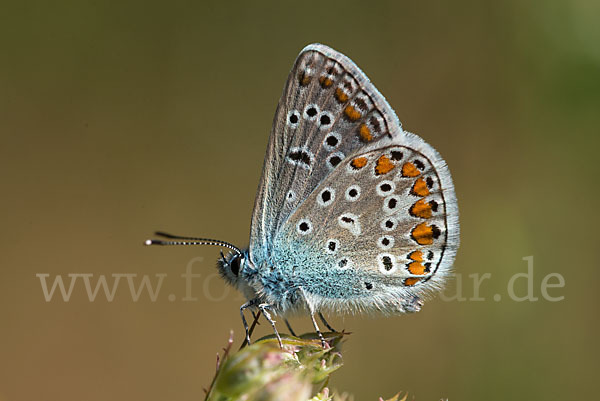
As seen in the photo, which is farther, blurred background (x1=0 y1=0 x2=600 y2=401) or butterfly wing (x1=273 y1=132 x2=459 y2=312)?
blurred background (x1=0 y1=0 x2=600 y2=401)

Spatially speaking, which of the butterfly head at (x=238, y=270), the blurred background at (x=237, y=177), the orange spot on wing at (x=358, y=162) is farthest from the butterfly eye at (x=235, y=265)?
the blurred background at (x=237, y=177)

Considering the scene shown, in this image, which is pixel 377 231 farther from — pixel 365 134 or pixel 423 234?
pixel 365 134

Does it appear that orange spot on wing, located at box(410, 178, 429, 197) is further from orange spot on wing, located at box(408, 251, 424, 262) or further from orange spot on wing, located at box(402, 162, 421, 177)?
orange spot on wing, located at box(408, 251, 424, 262)

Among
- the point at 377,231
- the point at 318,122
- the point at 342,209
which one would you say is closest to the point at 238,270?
the point at 342,209

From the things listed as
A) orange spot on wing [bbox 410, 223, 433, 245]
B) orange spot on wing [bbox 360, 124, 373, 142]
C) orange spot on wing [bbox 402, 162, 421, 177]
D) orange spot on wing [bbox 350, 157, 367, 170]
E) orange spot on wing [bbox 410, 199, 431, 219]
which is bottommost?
orange spot on wing [bbox 410, 223, 433, 245]

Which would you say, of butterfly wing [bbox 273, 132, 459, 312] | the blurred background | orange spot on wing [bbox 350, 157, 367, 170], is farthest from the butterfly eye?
the blurred background

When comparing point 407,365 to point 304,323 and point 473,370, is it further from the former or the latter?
point 304,323

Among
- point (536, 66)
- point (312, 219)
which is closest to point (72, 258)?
point (312, 219)
